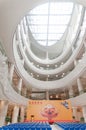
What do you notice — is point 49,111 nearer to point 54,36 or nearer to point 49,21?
point 49,21

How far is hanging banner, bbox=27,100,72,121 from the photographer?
18625 millimetres

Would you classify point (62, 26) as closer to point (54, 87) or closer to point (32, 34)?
point (32, 34)

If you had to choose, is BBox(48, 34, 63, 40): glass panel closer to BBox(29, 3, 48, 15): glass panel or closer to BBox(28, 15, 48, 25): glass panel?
BBox(28, 15, 48, 25): glass panel

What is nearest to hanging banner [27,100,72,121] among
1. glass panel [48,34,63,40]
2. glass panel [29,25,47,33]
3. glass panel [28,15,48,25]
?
glass panel [28,15,48,25]

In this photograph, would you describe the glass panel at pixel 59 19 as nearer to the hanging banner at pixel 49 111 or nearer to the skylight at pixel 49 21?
the skylight at pixel 49 21

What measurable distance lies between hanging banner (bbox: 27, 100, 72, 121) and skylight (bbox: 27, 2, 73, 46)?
17063 mm

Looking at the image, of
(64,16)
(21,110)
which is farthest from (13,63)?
(64,16)

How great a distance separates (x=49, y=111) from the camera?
1886 cm

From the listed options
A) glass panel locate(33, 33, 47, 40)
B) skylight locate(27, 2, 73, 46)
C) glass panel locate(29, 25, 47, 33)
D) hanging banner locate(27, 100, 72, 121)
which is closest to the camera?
hanging banner locate(27, 100, 72, 121)

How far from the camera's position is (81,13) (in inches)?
960

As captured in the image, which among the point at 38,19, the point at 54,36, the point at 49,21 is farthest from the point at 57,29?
the point at 38,19

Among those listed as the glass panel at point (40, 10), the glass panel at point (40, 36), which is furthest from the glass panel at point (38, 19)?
the glass panel at point (40, 36)

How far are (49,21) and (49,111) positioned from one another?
19.5m

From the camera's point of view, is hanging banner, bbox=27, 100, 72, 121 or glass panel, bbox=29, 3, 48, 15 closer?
hanging banner, bbox=27, 100, 72, 121
